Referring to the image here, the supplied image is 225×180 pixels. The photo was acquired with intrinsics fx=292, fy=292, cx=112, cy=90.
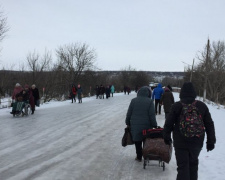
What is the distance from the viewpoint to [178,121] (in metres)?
4.26

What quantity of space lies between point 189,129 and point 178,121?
0.22 m

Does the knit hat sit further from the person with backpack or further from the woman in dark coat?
the woman in dark coat

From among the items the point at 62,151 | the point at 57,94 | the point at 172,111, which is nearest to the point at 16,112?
the point at 62,151

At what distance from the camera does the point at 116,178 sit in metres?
5.51

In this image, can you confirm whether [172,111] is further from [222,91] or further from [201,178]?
[222,91]

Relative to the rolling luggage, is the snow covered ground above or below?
below

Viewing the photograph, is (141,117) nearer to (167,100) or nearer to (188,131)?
(188,131)

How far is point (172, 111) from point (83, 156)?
3.59 m

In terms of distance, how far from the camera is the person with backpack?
13.5 ft

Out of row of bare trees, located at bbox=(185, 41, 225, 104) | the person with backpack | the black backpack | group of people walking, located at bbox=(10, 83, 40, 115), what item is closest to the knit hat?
the person with backpack

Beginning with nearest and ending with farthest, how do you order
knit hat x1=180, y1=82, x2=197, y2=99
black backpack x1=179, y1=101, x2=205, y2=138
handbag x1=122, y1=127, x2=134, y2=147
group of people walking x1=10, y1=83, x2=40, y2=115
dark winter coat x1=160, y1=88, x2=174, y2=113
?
black backpack x1=179, y1=101, x2=205, y2=138 → knit hat x1=180, y1=82, x2=197, y2=99 → handbag x1=122, y1=127, x2=134, y2=147 → dark winter coat x1=160, y1=88, x2=174, y2=113 → group of people walking x1=10, y1=83, x2=40, y2=115

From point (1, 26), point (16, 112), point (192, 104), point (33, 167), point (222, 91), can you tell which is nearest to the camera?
point (192, 104)

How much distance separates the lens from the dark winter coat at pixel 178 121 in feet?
13.7

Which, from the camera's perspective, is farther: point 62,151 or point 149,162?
Answer: point 62,151
